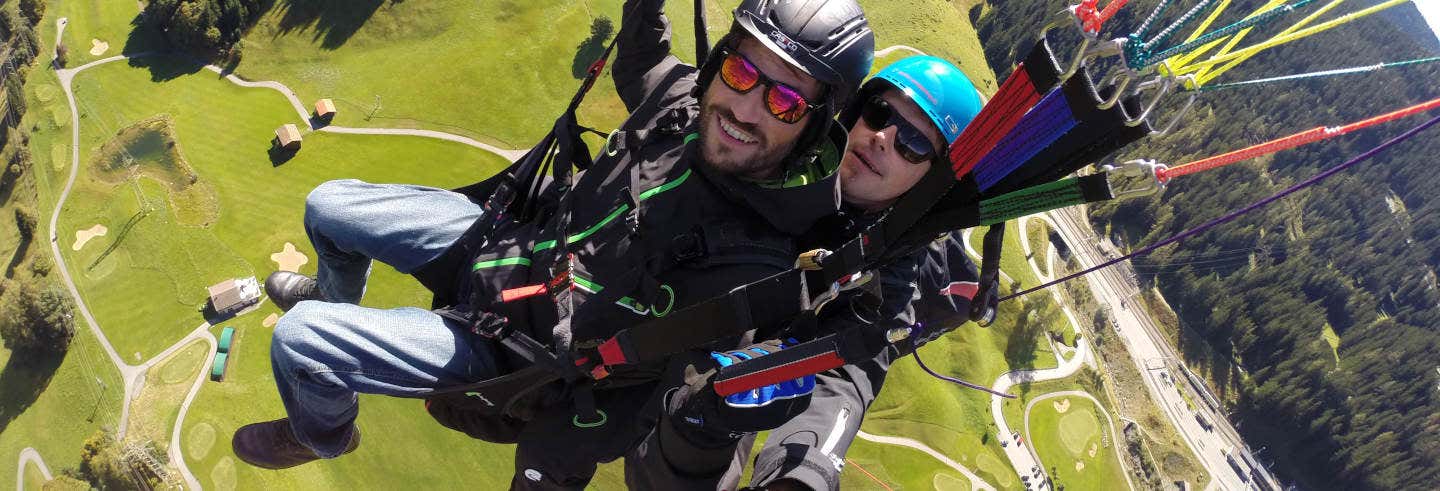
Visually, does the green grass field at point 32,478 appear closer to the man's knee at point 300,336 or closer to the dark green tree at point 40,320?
the dark green tree at point 40,320

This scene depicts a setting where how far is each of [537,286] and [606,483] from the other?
1530cm

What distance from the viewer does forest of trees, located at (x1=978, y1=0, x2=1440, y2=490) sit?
190 feet

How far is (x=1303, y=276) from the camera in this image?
69000mm

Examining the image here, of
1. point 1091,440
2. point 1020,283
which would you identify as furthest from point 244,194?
point 1091,440

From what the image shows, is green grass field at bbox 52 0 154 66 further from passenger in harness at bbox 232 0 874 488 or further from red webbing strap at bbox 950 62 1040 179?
red webbing strap at bbox 950 62 1040 179

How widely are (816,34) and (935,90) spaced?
1.98m

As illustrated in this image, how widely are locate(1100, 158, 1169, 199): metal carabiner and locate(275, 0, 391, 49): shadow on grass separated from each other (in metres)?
39.3

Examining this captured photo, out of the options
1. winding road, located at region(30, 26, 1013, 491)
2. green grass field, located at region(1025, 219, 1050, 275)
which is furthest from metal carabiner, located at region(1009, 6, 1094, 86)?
green grass field, located at region(1025, 219, 1050, 275)

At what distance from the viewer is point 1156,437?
43.0 m

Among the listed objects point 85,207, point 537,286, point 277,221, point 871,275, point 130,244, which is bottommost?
point 871,275

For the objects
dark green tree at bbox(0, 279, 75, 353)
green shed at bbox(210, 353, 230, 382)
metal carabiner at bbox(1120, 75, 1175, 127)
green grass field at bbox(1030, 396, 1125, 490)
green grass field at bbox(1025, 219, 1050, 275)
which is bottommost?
green grass field at bbox(1030, 396, 1125, 490)

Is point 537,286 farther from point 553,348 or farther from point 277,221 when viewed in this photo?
point 277,221

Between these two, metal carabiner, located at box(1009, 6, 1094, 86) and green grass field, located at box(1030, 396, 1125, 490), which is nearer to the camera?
metal carabiner, located at box(1009, 6, 1094, 86)

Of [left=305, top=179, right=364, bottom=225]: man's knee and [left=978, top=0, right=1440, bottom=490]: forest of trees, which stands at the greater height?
[left=305, top=179, right=364, bottom=225]: man's knee
